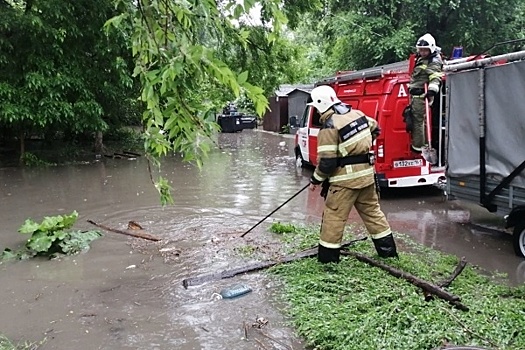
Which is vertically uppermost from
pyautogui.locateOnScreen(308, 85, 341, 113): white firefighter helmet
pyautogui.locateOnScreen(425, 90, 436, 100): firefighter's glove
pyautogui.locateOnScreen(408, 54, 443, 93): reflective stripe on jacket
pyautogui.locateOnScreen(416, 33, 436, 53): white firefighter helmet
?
pyautogui.locateOnScreen(416, 33, 436, 53): white firefighter helmet

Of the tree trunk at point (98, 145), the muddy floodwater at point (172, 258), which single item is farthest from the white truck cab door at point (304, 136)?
the tree trunk at point (98, 145)

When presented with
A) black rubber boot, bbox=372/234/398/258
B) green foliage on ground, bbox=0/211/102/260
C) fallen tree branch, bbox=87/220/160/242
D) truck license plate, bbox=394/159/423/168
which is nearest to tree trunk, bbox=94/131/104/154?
fallen tree branch, bbox=87/220/160/242

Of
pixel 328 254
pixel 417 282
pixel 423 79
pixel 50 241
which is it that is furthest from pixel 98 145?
pixel 417 282

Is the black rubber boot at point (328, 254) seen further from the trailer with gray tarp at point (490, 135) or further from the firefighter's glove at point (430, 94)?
the firefighter's glove at point (430, 94)

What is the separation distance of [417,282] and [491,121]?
2726mm

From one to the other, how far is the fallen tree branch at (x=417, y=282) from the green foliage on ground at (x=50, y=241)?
3603 millimetres

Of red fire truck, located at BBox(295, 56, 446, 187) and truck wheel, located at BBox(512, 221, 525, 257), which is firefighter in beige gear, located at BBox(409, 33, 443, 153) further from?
truck wheel, located at BBox(512, 221, 525, 257)

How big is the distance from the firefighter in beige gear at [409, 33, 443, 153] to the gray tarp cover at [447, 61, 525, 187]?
0.68m

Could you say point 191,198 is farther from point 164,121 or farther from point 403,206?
point 164,121

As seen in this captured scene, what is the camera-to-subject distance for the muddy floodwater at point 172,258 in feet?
13.6

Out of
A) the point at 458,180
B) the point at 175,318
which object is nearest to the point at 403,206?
the point at 458,180

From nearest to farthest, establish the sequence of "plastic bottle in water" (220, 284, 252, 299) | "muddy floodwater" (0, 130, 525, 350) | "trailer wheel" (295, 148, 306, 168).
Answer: "muddy floodwater" (0, 130, 525, 350) → "plastic bottle in water" (220, 284, 252, 299) → "trailer wheel" (295, 148, 306, 168)

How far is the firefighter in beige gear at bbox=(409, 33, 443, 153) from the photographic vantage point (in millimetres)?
7402

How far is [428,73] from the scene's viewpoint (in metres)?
7.52
